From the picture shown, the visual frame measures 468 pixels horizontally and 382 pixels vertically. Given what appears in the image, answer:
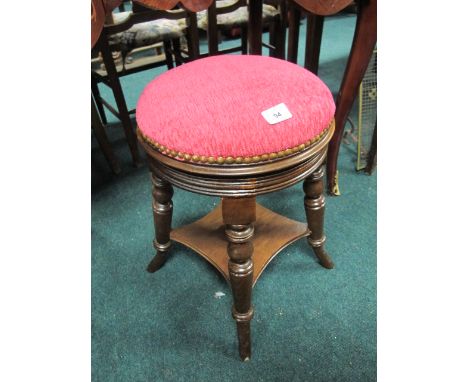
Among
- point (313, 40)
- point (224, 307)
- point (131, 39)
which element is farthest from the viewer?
point (131, 39)

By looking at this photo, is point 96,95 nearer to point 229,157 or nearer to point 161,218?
point 161,218

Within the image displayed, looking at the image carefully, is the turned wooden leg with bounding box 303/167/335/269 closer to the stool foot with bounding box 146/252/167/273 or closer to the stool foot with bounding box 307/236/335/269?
the stool foot with bounding box 307/236/335/269

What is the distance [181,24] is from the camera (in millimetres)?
1597

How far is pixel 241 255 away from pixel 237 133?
240 mm

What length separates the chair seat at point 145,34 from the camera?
1.50 m

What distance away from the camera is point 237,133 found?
54 cm

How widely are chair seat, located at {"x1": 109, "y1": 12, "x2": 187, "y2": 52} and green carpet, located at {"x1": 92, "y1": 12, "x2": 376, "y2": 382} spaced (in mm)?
701

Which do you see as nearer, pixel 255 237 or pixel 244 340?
pixel 244 340

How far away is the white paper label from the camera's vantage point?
0.56 m

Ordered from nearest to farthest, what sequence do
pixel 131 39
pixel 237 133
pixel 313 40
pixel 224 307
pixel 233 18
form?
pixel 237 133 → pixel 224 307 → pixel 313 40 → pixel 131 39 → pixel 233 18

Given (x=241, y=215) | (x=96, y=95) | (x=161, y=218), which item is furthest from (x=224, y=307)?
(x=96, y=95)

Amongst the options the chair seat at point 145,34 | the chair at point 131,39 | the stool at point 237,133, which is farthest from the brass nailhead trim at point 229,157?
the chair seat at point 145,34

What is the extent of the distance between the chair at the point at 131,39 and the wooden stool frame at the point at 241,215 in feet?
2.12

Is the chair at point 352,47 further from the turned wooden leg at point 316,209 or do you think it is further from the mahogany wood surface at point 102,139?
the mahogany wood surface at point 102,139
